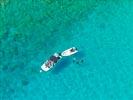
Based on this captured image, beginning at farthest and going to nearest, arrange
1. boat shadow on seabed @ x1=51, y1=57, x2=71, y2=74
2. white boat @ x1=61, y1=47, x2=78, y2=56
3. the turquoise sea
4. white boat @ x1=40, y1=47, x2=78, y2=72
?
1. white boat @ x1=61, y1=47, x2=78, y2=56
2. boat shadow on seabed @ x1=51, y1=57, x2=71, y2=74
3. white boat @ x1=40, y1=47, x2=78, y2=72
4. the turquoise sea

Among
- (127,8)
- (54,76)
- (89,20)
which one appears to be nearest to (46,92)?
(54,76)

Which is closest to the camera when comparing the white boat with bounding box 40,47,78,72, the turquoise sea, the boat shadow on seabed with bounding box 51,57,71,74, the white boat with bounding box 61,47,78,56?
the turquoise sea

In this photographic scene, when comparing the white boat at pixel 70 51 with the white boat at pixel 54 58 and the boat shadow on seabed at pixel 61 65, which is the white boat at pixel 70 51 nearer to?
the white boat at pixel 54 58

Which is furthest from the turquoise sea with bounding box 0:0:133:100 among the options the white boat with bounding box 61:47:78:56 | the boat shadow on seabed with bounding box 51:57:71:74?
the white boat with bounding box 61:47:78:56

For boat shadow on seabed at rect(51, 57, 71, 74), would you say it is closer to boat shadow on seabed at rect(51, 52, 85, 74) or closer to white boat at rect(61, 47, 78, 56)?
boat shadow on seabed at rect(51, 52, 85, 74)

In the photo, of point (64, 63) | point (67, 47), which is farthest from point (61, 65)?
point (67, 47)

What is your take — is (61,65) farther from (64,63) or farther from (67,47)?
(67,47)
